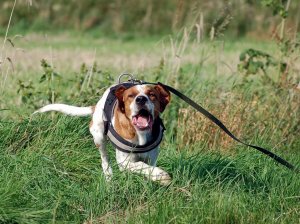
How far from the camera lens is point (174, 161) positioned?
6383 mm

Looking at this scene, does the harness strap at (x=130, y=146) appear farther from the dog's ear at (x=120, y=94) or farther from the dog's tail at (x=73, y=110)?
the dog's tail at (x=73, y=110)

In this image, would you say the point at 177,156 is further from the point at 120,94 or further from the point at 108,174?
the point at 120,94

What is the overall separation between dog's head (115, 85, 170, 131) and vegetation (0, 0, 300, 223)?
38cm

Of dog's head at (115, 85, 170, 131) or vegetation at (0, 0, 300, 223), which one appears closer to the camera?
vegetation at (0, 0, 300, 223)

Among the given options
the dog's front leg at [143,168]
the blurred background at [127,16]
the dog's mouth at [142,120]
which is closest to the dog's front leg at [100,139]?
the dog's front leg at [143,168]

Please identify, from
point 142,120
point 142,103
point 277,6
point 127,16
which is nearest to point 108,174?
point 142,120

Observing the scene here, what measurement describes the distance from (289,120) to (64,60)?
7947 millimetres

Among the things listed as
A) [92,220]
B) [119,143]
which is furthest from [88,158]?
[92,220]

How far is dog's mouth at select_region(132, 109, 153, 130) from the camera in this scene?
5656mm

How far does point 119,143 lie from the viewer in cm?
583

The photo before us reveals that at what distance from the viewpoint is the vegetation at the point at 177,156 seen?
5.32 metres

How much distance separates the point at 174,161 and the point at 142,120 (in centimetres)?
82

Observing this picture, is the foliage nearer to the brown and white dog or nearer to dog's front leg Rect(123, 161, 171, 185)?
the brown and white dog

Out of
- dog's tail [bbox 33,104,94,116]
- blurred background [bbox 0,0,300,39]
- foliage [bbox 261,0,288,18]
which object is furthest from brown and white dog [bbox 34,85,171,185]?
blurred background [bbox 0,0,300,39]
